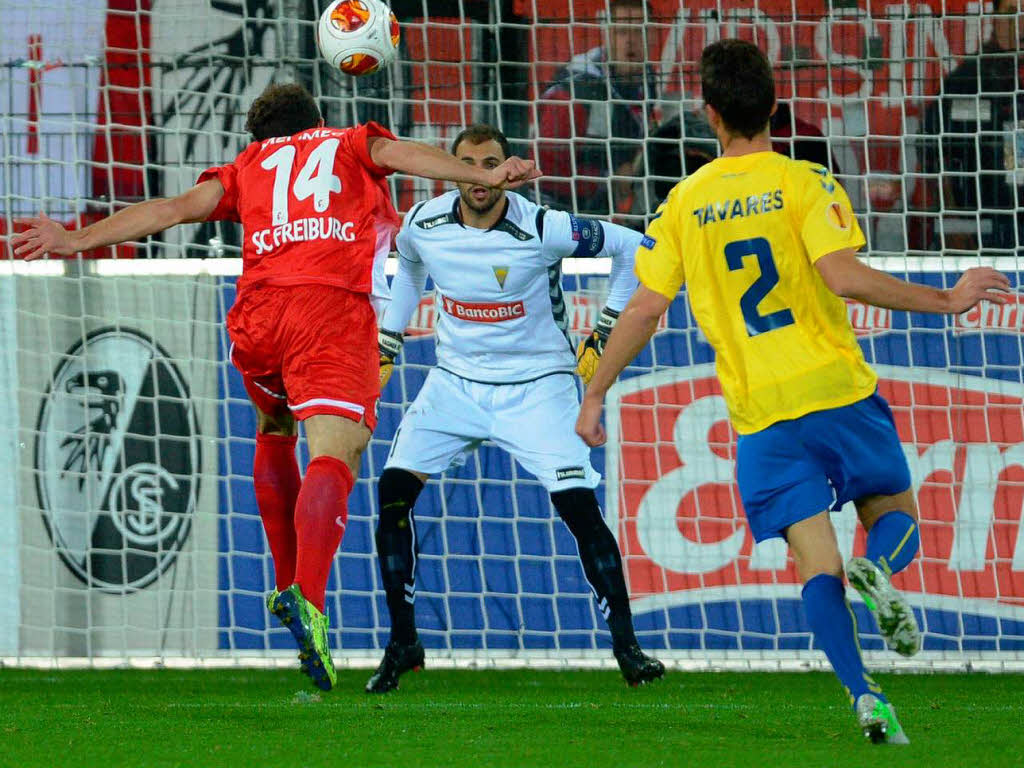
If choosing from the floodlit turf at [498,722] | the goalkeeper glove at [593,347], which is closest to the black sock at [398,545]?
the floodlit turf at [498,722]

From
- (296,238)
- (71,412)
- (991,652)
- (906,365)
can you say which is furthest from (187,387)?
(991,652)

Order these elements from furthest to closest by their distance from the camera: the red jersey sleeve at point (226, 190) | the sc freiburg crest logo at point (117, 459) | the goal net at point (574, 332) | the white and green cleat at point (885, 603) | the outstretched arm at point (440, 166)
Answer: the sc freiburg crest logo at point (117, 459) < the goal net at point (574, 332) < the red jersey sleeve at point (226, 190) < the outstretched arm at point (440, 166) < the white and green cleat at point (885, 603)

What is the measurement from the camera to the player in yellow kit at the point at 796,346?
3.53m

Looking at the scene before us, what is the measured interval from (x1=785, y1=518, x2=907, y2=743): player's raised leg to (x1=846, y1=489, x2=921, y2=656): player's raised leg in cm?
8

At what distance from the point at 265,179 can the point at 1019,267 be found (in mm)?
3218

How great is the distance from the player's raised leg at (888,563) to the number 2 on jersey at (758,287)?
0.47 m

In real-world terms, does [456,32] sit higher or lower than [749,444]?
higher

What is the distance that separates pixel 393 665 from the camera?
17.1ft

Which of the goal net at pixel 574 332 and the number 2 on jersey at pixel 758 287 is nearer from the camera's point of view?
the number 2 on jersey at pixel 758 287

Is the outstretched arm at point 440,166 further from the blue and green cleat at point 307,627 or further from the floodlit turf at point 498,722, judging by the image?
the floodlit turf at point 498,722

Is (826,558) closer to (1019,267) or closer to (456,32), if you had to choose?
(1019,267)

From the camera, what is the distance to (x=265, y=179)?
4.98m

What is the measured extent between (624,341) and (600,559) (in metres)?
1.73

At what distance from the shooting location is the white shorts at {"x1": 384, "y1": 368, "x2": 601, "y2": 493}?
5.46 meters
